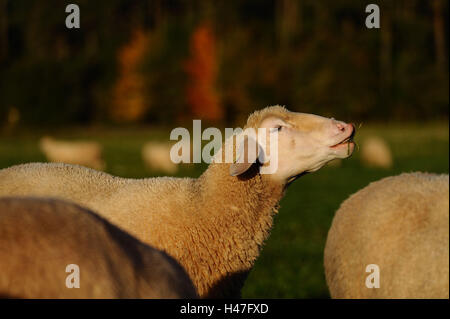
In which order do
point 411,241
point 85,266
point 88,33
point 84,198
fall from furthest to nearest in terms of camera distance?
point 88,33
point 84,198
point 411,241
point 85,266

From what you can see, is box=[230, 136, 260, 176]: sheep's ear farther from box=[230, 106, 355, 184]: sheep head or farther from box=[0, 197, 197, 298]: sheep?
box=[0, 197, 197, 298]: sheep

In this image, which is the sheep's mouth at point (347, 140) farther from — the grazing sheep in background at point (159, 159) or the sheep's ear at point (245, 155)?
the grazing sheep in background at point (159, 159)

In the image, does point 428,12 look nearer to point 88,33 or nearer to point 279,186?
point 88,33

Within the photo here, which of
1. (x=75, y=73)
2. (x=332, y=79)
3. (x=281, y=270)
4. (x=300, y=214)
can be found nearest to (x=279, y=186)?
(x=281, y=270)

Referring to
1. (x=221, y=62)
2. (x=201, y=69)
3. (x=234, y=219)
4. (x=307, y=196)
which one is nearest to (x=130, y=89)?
(x=201, y=69)

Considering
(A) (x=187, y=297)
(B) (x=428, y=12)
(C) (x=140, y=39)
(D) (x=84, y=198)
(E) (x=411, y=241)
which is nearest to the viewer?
(A) (x=187, y=297)

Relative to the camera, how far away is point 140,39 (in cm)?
6091

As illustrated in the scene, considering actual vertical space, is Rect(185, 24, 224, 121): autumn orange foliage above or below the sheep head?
above

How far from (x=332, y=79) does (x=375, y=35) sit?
626cm

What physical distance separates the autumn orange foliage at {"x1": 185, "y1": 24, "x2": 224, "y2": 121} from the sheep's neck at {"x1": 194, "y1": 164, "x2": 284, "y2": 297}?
167ft

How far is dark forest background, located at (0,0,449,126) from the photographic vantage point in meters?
52.6

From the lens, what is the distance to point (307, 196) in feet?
57.8

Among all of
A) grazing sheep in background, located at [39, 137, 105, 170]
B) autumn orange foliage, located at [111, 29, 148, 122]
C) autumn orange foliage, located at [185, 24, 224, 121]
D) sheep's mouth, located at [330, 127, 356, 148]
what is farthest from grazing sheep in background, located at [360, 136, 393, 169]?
autumn orange foliage, located at [111, 29, 148, 122]

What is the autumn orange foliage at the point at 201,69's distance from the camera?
57.2 m
